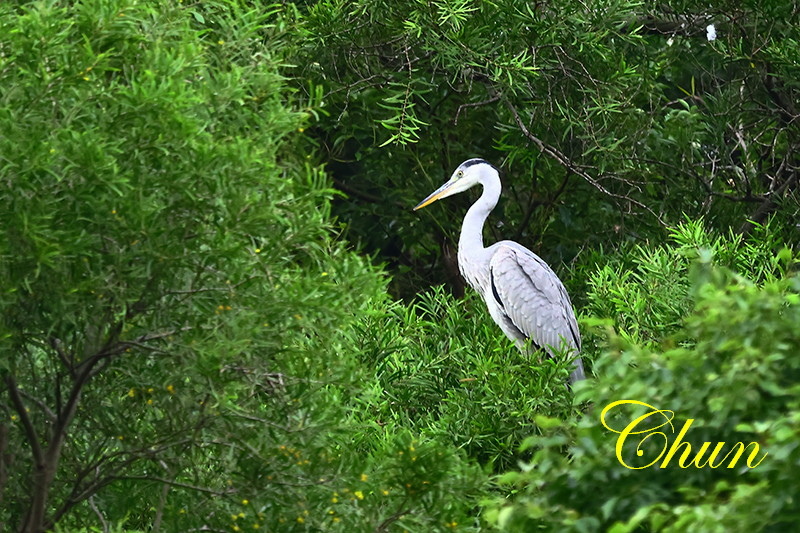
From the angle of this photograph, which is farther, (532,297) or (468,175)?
(468,175)

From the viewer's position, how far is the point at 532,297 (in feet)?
27.6

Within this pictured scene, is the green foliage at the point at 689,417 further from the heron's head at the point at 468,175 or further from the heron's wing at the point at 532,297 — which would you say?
the heron's head at the point at 468,175

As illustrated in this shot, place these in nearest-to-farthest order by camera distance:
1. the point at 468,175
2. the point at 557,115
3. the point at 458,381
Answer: the point at 458,381 → the point at 468,175 → the point at 557,115

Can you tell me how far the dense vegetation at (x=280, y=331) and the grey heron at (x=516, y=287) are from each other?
19 cm

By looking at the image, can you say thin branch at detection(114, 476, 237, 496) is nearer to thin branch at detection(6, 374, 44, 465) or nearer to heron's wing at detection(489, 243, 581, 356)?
thin branch at detection(6, 374, 44, 465)

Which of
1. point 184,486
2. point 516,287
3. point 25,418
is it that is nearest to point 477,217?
point 516,287

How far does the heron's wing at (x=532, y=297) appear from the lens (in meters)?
8.37

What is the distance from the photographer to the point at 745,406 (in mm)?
3365

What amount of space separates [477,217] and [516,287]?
0.65 meters

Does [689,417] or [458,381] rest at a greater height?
[689,417]

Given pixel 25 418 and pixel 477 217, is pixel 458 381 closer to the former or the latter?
pixel 477 217

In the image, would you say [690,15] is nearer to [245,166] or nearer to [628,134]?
[628,134]

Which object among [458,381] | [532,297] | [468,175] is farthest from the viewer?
[468,175]

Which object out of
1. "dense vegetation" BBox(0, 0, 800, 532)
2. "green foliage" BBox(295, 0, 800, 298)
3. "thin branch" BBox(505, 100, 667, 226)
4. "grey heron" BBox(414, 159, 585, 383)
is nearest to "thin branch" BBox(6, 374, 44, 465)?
"dense vegetation" BBox(0, 0, 800, 532)
